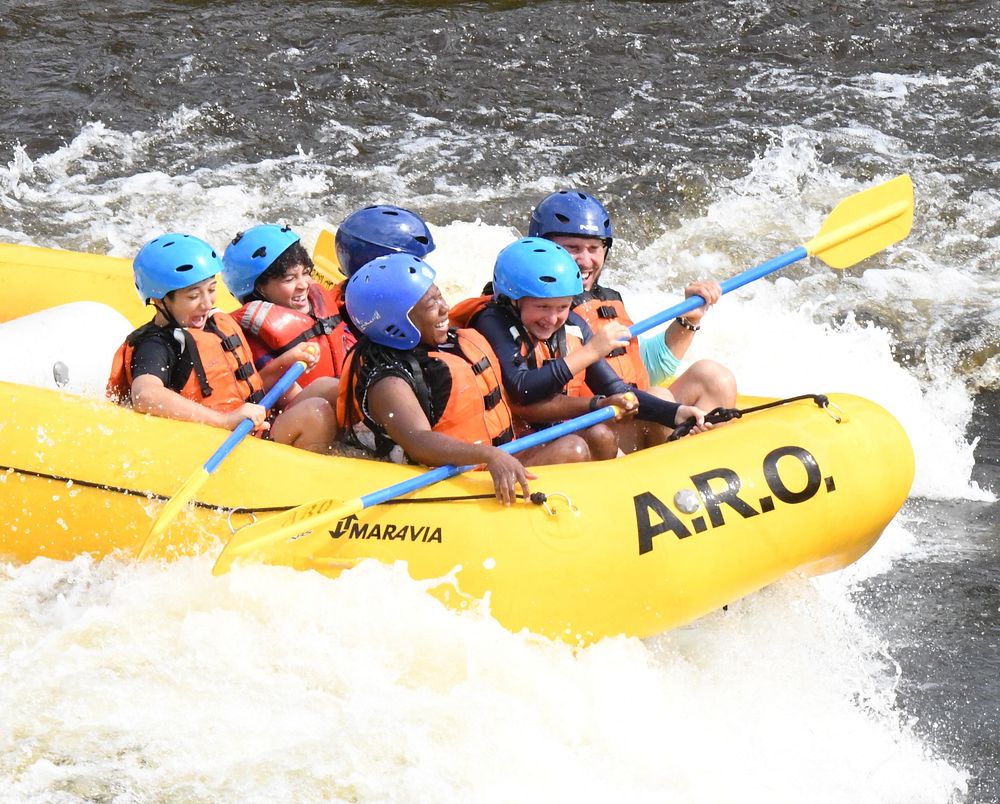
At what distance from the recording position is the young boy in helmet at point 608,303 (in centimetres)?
478

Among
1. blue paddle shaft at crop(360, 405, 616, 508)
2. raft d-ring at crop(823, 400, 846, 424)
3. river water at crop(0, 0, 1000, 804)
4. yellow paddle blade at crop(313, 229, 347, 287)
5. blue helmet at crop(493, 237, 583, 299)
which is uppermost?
blue helmet at crop(493, 237, 583, 299)

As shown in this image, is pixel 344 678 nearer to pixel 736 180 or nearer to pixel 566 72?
pixel 736 180

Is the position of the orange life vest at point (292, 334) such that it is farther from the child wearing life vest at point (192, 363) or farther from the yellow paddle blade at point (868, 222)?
the yellow paddle blade at point (868, 222)

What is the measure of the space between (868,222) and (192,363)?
290 centimetres

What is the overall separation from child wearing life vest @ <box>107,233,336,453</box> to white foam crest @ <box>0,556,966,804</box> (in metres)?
0.56

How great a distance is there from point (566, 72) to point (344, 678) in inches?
286

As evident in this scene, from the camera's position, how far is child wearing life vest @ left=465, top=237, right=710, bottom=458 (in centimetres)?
441

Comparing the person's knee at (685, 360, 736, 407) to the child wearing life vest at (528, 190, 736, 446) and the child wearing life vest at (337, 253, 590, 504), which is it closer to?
the child wearing life vest at (528, 190, 736, 446)

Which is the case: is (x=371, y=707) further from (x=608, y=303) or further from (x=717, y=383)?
(x=608, y=303)

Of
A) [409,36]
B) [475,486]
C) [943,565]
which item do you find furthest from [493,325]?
[409,36]

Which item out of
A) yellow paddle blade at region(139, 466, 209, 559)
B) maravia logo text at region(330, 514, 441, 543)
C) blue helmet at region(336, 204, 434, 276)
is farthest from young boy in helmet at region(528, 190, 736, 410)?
yellow paddle blade at region(139, 466, 209, 559)

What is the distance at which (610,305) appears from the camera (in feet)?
16.7

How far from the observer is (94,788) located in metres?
3.70

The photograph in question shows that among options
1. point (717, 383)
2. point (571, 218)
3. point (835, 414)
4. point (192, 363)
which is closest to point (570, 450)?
point (717, 383)
